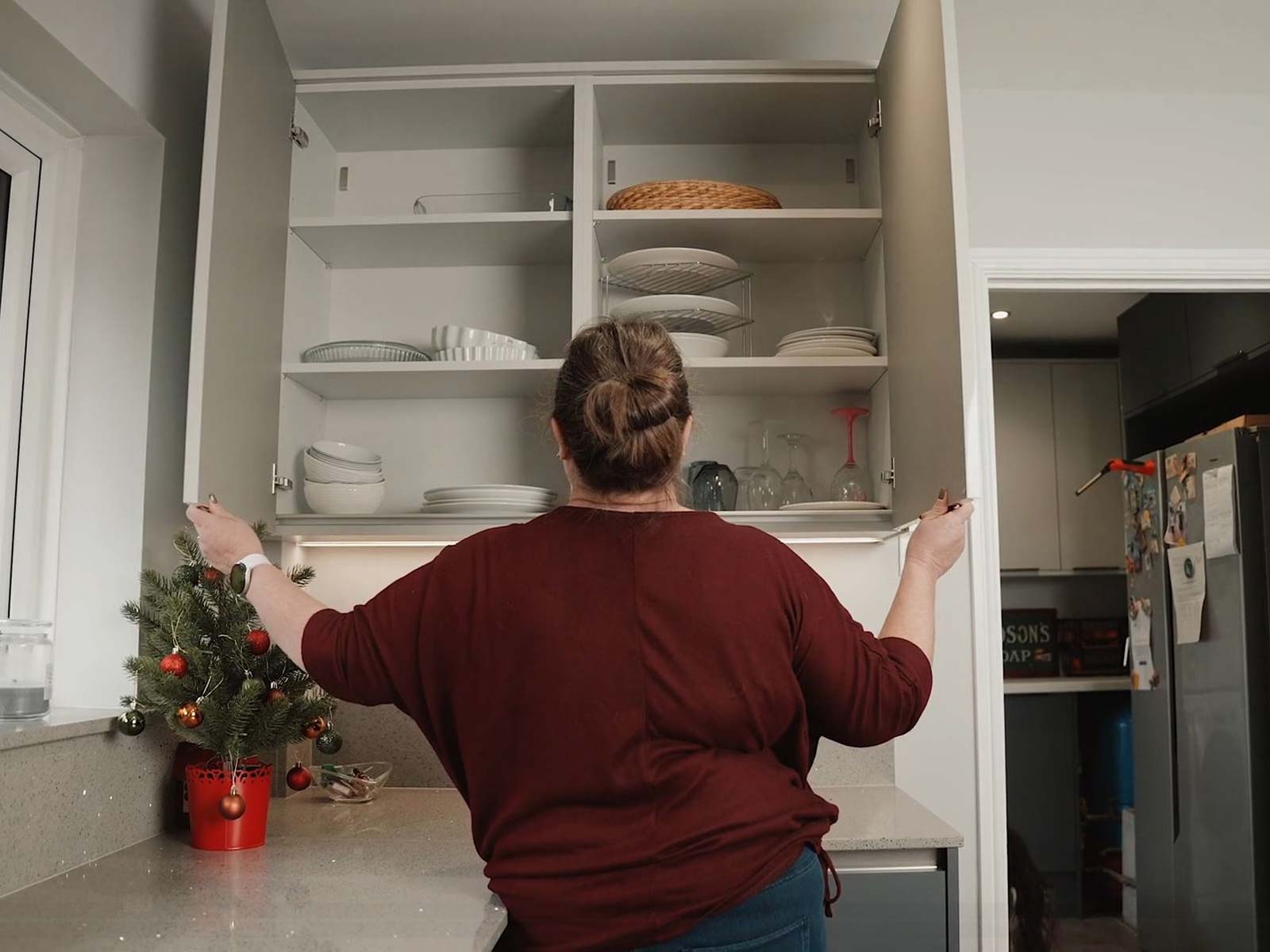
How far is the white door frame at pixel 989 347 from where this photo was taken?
2391 millimetres

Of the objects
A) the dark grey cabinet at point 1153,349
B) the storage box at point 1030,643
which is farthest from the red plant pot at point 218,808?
the storage box at point 1030,643

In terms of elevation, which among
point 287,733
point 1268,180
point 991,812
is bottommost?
point 991,812

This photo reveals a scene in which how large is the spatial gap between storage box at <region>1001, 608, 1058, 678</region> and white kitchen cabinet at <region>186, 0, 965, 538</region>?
274 centimetres

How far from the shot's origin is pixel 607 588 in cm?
114

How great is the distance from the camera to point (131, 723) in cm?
167

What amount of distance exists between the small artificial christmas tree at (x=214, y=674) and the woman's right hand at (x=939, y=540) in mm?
950

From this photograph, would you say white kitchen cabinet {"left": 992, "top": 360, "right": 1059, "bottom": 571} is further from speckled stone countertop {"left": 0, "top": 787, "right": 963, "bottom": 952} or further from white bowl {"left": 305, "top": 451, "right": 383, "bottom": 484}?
white bowl {"left": 305, "top": 451, "right": 383, "bottom": 484}

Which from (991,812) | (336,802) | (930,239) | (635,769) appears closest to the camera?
(635,769)

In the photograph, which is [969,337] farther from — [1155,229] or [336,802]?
[336,802]

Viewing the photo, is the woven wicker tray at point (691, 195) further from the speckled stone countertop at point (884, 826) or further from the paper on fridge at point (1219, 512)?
the paper on fridge at point (1219, 512)

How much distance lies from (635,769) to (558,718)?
95 mm

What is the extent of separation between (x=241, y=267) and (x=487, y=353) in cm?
50

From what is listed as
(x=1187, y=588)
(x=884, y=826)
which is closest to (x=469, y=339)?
(x=884, y=826)

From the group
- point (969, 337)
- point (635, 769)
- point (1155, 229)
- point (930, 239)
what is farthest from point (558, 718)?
point (1155, 229)
